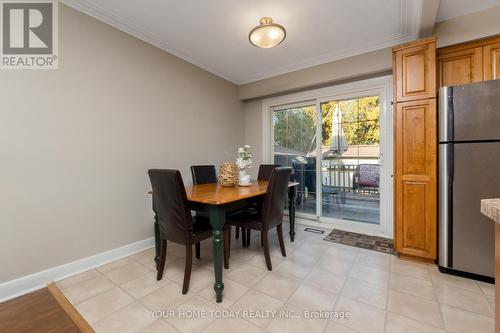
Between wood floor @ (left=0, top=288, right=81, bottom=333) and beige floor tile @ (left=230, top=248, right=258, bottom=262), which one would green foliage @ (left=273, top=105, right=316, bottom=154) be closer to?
beige floor tile @ (left=230, top=248, right=258, bottom=262)

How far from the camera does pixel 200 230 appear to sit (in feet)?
5.91

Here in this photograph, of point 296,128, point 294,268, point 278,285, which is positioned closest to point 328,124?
point 296,128

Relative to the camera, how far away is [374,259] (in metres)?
2.32

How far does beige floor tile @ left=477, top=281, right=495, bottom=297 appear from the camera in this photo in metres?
1.69

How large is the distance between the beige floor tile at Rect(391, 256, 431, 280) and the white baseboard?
2.72m

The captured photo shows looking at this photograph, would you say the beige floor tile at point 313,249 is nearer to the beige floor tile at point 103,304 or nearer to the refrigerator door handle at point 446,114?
the refrigerator door handle at point 446,114

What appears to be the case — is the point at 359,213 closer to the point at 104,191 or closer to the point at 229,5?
the point at 229,5

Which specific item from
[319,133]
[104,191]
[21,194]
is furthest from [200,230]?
[319,133]

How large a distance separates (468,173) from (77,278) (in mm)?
3519

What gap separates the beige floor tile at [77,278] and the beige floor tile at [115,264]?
56 millimetres

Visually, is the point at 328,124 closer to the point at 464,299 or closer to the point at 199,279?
the point at 464,299

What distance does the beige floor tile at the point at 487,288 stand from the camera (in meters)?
1.69

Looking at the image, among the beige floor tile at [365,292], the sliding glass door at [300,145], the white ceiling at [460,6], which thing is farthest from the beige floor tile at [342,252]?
the white ceiling at [460,6]

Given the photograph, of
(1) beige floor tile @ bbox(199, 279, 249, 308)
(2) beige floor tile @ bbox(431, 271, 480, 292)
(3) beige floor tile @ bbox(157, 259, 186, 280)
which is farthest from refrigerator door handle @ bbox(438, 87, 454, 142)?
(3) beige floor tile @ bbox(157, 259, 186, 280)
